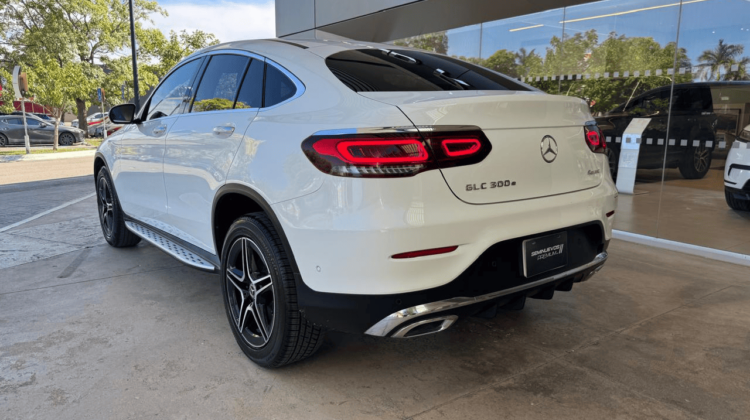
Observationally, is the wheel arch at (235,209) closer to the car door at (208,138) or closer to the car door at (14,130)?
the car door at (208,138)

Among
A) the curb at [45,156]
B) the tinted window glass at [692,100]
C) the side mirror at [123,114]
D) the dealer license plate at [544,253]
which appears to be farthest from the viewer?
the curb at [45,156]

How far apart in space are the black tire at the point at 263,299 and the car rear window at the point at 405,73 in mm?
828

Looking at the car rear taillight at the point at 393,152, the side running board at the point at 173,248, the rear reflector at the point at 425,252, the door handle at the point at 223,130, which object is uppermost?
the door handle at the point at 223,130

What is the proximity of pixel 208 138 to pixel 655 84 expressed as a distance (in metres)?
4.85

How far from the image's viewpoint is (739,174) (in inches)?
207

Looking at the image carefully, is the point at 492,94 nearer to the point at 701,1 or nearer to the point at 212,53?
the point at 212,53

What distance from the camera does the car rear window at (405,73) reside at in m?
2.55

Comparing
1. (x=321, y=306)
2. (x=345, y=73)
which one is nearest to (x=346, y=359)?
(x=321, y=306)

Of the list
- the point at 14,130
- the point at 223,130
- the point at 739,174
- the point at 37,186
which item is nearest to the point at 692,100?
the point at 739,174

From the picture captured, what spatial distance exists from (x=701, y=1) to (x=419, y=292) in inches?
195

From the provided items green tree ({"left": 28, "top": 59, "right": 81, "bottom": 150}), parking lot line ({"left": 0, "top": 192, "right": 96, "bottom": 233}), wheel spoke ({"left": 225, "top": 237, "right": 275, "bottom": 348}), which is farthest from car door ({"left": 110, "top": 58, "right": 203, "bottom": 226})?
green tree ({"left": 28, "top": 59, "right": 81, "bottom": 150})

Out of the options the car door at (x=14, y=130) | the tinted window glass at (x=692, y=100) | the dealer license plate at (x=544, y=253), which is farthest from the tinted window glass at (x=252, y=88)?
the car door at (x=14, y=130)

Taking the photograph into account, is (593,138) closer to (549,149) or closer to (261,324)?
(549,149)

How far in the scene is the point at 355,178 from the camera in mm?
2109
